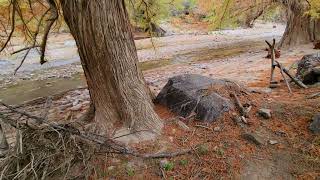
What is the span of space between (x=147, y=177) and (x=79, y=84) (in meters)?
8.51

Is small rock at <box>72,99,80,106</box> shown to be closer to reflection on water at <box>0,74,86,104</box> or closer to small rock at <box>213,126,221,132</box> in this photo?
reflection on water at <box>0,74,86,104</box>

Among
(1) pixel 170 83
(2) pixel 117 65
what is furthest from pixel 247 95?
(2) pixel 117 65

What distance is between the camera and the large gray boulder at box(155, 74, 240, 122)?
5004 mm

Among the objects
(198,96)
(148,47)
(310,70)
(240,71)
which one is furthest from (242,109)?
(148,47)

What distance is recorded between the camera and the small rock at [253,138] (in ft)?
14.4

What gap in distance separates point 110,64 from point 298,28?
Answer: 1154 centimetres

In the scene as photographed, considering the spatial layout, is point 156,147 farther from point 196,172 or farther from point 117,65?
point 117,65

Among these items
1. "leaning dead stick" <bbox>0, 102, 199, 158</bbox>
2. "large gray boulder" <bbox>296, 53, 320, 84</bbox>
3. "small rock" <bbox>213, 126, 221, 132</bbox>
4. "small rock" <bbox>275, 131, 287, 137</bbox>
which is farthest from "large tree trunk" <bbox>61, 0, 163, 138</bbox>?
"large gray boulder" <bbox>296, 53, 320, 84</bbox>

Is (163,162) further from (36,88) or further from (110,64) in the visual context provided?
(36,88)

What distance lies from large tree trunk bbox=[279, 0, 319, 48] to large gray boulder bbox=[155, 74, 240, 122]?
9447mm

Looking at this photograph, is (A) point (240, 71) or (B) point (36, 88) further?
(B) point (36, 88)

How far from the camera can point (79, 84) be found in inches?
474

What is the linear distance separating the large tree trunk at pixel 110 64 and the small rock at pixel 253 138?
3.88 ft

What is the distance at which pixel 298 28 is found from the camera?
14.0 m
